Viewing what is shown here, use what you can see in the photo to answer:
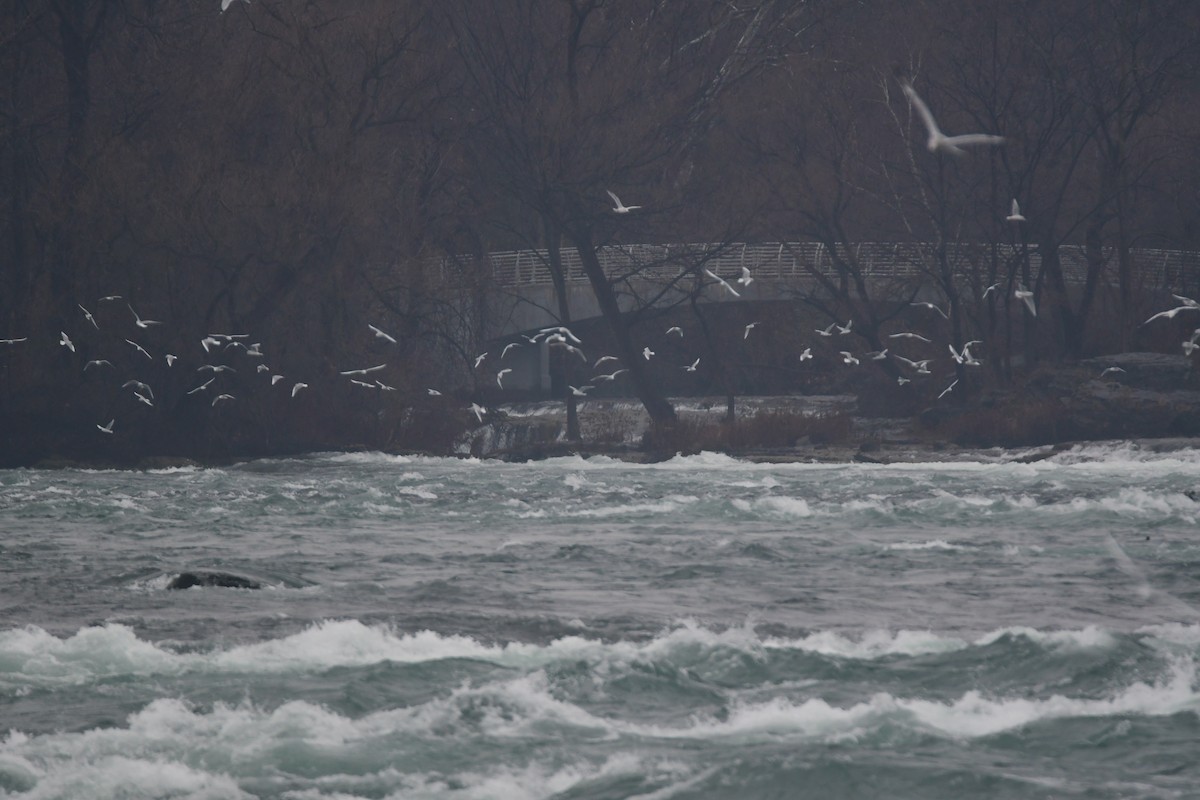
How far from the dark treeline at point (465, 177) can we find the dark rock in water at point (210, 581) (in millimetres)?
21795

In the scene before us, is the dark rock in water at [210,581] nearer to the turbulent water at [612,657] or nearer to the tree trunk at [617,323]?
the turbulent water at [612,657]

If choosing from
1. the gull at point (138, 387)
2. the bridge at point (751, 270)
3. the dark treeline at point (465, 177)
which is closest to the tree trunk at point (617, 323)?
the dark treeline at point (465, 177)

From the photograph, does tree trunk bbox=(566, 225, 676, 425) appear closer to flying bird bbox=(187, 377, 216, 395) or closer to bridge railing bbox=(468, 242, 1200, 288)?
bridge railing bbox=(468, 242, 1200, 288)

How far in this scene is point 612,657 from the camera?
42.9 feet

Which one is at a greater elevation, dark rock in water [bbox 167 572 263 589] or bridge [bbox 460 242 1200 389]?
bridge [bbox 460 242 1200 389]

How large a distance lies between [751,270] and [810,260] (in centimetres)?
187

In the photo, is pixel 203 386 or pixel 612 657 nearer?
pixel 612 657

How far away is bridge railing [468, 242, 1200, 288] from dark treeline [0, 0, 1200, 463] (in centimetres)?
46

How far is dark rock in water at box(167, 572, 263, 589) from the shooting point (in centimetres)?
1641

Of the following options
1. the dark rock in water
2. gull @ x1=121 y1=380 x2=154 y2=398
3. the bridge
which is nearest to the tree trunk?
the bridge

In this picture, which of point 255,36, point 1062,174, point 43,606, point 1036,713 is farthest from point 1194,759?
point 1062,174

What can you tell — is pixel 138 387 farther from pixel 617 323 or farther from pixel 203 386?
pixel 617 323

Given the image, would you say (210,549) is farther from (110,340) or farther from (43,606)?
(110,340)

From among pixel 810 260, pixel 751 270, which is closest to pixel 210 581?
pixel 751 270
